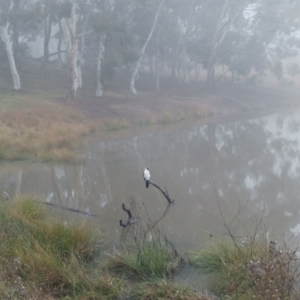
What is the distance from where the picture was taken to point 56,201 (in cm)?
1104

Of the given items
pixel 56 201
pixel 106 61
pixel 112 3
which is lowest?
pixel 56 201

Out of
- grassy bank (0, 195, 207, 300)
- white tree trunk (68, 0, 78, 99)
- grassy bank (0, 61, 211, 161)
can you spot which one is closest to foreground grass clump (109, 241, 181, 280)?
grassy bank (0, 195, 207, 300)

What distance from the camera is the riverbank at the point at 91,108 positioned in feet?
55.1

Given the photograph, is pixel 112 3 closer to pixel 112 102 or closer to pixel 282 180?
pixel 112 102

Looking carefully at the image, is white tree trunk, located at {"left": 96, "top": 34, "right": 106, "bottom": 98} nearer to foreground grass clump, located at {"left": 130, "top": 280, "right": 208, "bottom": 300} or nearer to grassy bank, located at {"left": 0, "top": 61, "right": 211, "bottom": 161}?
grassy bank, located at {"left": 0, "top": 61, "right": 211, "bottom": 161}

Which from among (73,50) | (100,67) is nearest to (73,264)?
(73,50)

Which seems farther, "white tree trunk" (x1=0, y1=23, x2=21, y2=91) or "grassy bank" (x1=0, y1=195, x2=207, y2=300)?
"white tree trunk" (x1=0, y1=23, x2=21, y2=91)

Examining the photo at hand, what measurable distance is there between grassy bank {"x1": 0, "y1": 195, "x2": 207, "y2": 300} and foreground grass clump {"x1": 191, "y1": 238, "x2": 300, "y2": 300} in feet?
1.40

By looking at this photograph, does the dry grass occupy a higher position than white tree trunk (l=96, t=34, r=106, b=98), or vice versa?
white tree trunk (l=96, t=34, r=106, b=98)

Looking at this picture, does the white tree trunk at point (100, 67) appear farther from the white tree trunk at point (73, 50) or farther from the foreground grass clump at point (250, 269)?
Answer: the foreground grass clump at point (250, 269)

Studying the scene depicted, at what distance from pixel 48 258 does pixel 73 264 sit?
0.36m

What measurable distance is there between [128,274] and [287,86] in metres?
46.6

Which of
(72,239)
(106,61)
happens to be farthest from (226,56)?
(72,239)

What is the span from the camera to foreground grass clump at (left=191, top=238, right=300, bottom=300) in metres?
4.80
